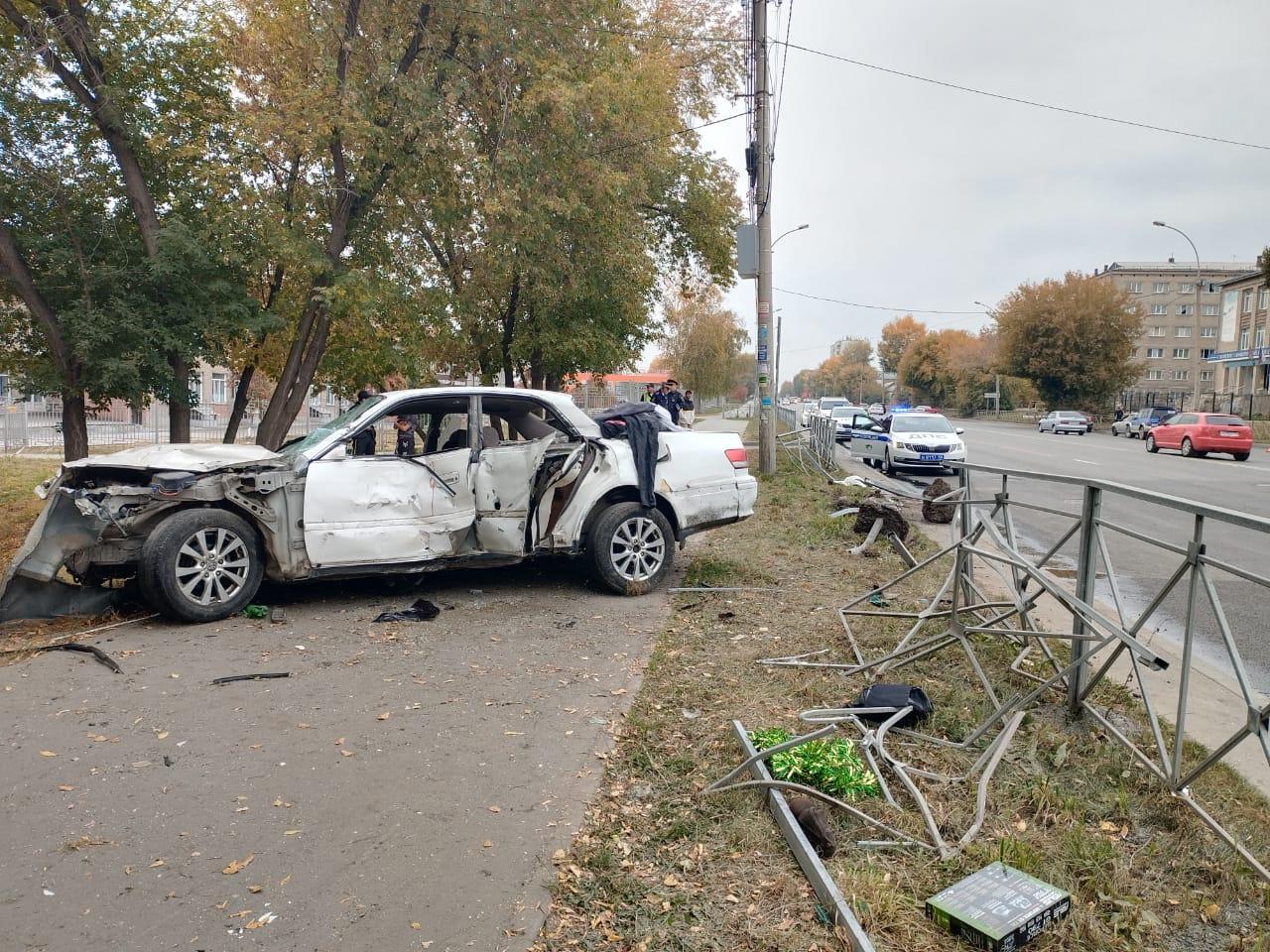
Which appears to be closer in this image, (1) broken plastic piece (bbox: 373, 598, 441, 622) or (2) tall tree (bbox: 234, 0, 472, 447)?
(1) broken plastic piece (bbox: 373, 598, 441, 622)

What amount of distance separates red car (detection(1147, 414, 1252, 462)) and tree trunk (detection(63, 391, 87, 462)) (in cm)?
2795

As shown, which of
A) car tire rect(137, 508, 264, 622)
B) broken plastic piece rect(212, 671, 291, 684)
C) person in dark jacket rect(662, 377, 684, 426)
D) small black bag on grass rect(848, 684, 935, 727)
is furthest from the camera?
person in dark jacket rect(662, 377, 684, 426)

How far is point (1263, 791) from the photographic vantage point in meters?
3.70

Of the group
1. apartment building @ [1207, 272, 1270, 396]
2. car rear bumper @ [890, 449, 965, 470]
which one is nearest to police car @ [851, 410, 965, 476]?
car rear bumper @ [890, 449, 965, 470]

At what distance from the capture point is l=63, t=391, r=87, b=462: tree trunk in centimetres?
1076

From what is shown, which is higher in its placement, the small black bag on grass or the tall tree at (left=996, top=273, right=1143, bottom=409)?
the tall tree at (left=996, top=273, right=1143, bottom=409)

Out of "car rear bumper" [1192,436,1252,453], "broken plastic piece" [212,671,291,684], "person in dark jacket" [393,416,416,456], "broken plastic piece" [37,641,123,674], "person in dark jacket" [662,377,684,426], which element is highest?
"person in dark jacket" [662,377,684,426]

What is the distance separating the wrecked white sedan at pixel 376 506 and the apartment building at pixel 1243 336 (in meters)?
55.7

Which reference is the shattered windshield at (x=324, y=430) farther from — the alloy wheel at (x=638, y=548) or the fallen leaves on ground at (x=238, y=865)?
the fallen leaves on ground at (x=238, y=865)

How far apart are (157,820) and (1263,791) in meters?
4.63

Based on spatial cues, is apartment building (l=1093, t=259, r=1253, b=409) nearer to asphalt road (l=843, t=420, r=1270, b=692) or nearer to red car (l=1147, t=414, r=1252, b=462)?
red car (l=1147, t=414, r=1252, b=462)

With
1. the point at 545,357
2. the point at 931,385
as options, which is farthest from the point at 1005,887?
Answer: the point at 931,385

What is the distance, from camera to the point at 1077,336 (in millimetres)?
57312

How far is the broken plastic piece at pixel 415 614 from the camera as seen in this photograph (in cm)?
646
